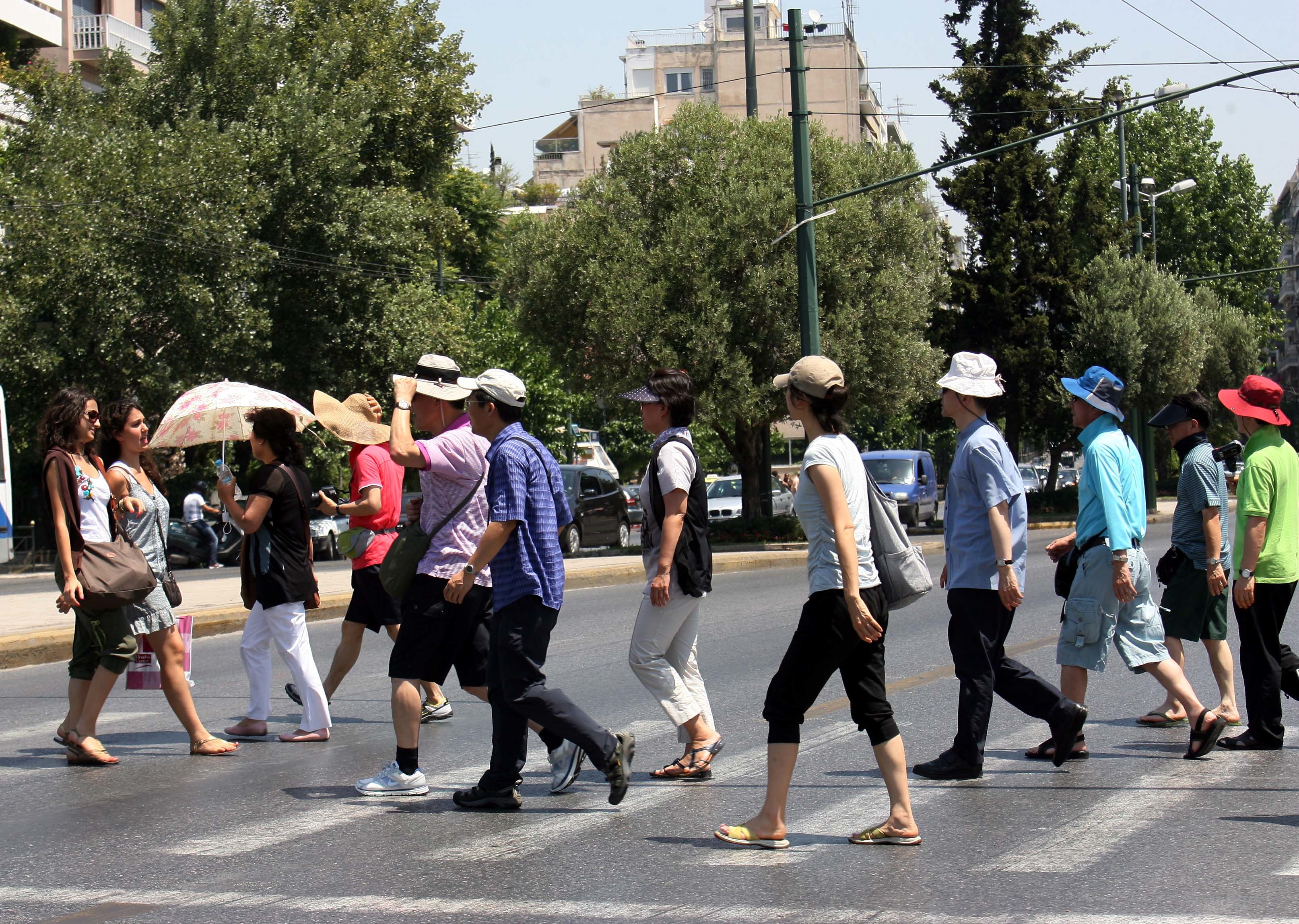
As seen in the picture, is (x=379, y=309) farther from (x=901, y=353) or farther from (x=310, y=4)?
(x=901, y=353)

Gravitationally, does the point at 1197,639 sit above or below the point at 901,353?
below

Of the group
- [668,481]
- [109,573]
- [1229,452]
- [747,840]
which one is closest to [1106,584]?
[1229,452]

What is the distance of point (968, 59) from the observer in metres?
40.3

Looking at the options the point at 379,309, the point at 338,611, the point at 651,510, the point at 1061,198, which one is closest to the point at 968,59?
the point at 1061,198

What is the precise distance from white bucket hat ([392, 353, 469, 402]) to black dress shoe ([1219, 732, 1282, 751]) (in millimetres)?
4170

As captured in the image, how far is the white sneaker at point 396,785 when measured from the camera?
6.34 meters

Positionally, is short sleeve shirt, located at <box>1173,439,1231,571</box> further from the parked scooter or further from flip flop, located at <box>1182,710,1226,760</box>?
the parked scooter

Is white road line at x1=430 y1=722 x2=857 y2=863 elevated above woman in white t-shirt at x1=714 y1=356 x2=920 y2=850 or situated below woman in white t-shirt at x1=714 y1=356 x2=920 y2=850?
below

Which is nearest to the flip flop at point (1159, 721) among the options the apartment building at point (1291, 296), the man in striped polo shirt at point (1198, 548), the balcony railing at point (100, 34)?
the man in striped polo shirt at point (1198, 548)

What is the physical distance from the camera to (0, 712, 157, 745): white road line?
812 centimetres

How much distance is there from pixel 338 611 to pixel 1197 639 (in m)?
9.73

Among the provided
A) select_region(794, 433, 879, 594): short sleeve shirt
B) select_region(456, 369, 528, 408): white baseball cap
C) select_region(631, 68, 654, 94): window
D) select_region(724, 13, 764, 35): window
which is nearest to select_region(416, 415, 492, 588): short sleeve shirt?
select_region(456, 369, 528, 408): white baseball cap

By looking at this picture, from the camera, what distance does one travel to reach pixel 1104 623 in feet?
23.0

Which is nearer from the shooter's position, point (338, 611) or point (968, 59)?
point (338, 611)
